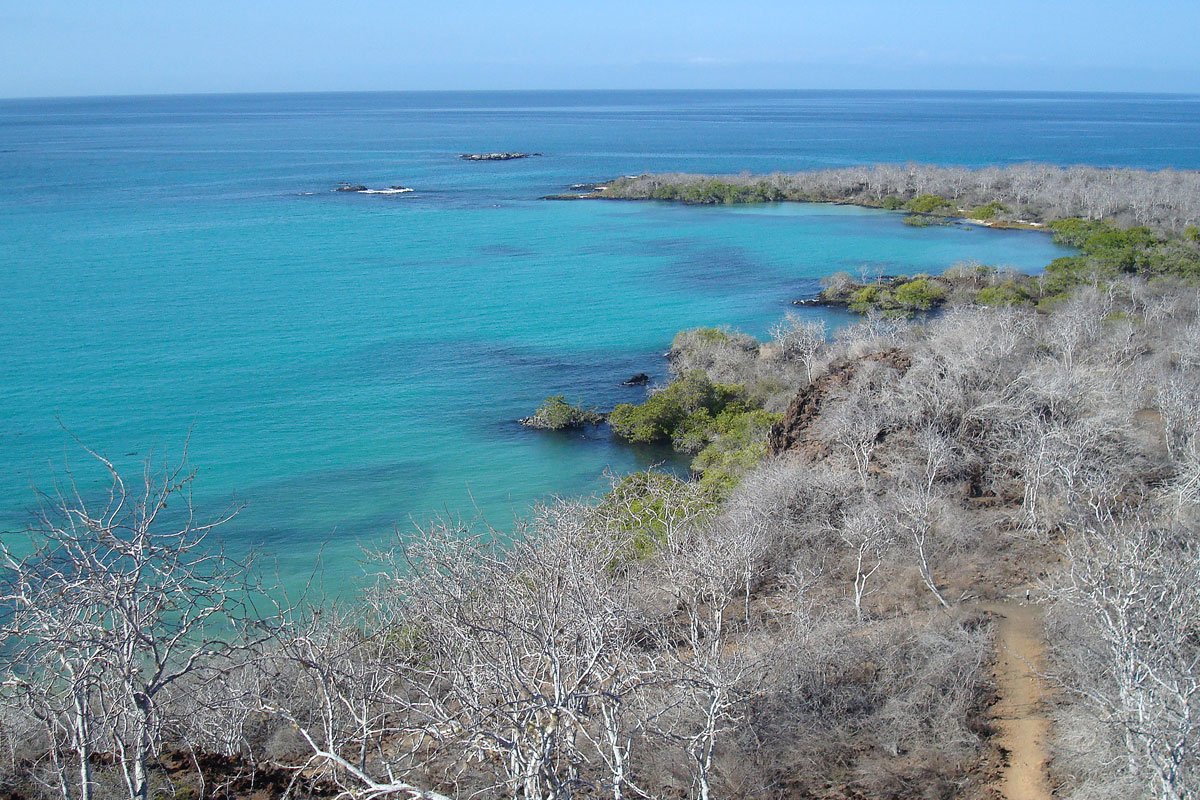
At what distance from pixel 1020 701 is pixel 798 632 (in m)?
3.88

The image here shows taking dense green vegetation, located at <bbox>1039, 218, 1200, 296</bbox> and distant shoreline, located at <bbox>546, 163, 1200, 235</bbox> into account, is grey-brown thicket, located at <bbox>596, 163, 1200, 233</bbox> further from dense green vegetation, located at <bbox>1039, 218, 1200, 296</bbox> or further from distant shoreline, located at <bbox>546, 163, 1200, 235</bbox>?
dense green vegetation, located at <bbox>1039, 218, 1200, 296</bbox>

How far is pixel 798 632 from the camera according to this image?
15.8 meters

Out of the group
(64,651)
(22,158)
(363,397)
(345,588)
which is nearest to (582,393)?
(363,397)

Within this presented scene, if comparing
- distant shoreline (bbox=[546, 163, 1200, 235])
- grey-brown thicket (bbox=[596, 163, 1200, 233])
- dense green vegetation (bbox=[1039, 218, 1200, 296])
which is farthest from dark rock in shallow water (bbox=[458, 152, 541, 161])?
dense green vegetation (bbox=[1039, 218, 1200, 296])

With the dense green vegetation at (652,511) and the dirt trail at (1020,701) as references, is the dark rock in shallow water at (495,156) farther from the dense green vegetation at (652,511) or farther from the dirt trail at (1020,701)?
the dirt trail at (1020,701)

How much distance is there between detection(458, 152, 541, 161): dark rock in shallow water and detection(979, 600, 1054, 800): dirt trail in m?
136

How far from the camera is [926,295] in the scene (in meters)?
55.0

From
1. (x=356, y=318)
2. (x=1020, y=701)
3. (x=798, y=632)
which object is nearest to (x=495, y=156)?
(x=356, y=318)

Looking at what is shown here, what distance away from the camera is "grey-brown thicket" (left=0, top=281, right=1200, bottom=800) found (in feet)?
34.0

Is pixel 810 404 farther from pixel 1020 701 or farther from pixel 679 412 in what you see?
pixel 1020 701

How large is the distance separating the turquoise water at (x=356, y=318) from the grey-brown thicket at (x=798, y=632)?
25.3 ft

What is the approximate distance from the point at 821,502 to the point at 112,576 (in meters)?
17.0

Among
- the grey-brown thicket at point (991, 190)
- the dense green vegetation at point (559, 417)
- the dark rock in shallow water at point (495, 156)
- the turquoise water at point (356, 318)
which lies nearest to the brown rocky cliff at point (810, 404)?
the turquoise water at point (356, 318)

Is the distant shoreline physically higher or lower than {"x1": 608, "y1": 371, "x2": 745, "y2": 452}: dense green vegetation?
higher
